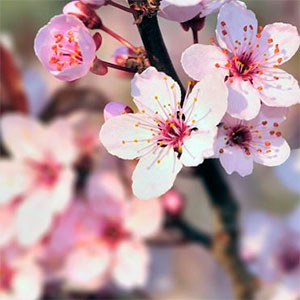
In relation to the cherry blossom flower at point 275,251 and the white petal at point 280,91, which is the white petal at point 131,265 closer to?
the cherry blossom flower at point 275,251

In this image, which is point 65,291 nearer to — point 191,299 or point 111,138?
point 191,299

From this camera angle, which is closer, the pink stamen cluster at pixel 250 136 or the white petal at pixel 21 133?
the pink stamen cluster at pixel 250 136

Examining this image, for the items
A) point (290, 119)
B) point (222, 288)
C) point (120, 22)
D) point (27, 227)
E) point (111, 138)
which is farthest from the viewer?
point (120, 22)

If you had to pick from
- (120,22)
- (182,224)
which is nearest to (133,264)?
(182,224)

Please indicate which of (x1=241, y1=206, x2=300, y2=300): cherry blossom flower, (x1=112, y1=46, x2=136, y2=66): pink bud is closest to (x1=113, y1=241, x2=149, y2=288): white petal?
(x1=241, y1=206, x2=300, y2=300): cherry blossom flower

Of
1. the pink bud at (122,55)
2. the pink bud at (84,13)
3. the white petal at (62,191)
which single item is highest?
the pink bud at (84,13)

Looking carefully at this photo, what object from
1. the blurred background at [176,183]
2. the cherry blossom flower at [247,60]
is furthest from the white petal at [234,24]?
the blurred background at [176,183]

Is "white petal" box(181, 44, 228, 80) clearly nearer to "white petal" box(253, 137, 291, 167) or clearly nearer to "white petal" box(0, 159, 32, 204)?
"white petal" box(253, 137, 291, 167)
